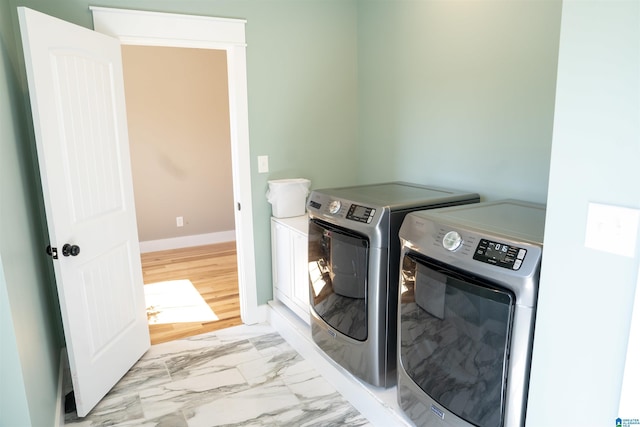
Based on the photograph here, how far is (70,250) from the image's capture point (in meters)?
2.10

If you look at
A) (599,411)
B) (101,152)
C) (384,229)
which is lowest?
(599,411)

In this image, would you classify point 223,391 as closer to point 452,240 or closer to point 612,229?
point 452,240

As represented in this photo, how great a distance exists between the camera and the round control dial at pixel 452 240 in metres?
1.54

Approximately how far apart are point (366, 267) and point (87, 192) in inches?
58.1

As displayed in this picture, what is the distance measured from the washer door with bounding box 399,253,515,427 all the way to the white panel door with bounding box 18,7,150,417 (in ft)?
5.24

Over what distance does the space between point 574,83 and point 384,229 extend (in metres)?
1.02

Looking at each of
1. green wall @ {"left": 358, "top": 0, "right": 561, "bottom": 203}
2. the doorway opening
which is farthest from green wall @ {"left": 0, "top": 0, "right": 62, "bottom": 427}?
green wall @ {"left": 358, "top": 0, "right": 561, "bottom": 203}

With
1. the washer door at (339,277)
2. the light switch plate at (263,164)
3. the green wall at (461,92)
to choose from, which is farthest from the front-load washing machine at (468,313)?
the light switch plate at (263,164)

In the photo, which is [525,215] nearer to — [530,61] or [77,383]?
[530,61]

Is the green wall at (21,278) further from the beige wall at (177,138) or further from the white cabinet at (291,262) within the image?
the beige wall at (177,138)

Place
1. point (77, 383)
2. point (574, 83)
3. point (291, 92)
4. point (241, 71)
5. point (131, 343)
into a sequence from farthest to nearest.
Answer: point (291, 92)
point (241, 71)
point (131, 343)
point (77, 383)
point (574, 83)

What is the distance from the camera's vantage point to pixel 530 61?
2055 mm

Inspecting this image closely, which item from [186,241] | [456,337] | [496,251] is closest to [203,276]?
[186,241]

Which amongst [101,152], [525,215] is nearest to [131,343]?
[101,152]
